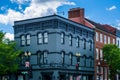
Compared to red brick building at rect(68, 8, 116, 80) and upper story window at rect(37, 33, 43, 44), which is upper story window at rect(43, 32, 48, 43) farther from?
red brick building at rect(68, 8, 116, 80)

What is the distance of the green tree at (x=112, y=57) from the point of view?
69.8 m

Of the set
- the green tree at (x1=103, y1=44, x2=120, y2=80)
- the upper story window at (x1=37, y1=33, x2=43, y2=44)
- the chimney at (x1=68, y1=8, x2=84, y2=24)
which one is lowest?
the green tree at (x1=103, y1=44, x2=120, y2=80)

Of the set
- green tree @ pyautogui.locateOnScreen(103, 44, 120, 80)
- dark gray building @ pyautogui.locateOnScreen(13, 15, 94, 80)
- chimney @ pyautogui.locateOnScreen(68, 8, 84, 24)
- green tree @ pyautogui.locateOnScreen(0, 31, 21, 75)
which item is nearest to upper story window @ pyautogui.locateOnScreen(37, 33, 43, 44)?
dark gray building @ pyautogui.locateOnScreen(13, 15, 94, 80)

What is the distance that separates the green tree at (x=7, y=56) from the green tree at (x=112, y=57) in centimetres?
1898

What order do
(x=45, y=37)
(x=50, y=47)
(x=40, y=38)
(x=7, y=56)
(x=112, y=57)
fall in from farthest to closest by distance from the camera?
(x=112, y=57) → (x=40, y=38) → (x=45, y=37) → (x=7, y=56) → (x=50, y=47)

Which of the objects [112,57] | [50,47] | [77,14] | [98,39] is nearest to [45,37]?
[50,47]

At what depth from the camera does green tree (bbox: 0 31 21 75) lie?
60156 mm

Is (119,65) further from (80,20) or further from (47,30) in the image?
(47,30)

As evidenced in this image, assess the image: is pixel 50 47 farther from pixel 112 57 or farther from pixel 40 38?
pixel 112 57

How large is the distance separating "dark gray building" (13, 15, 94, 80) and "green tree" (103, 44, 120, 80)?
5.41m

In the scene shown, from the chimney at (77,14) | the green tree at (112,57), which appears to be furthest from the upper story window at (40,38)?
the green tree at (112,57)

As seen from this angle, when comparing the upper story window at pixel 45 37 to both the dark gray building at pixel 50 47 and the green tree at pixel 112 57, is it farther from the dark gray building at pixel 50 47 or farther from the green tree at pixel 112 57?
the green tree at pixel 112 57

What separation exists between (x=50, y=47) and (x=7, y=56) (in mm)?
7546

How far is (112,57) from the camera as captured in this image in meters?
70.5
